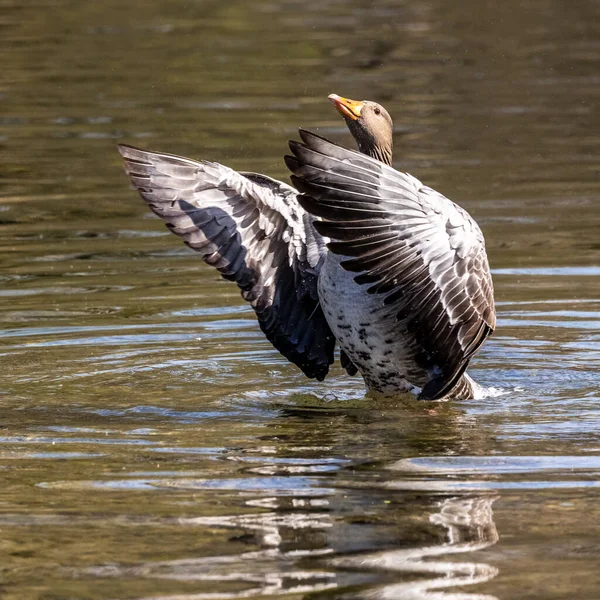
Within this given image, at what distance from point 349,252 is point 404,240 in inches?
11.5

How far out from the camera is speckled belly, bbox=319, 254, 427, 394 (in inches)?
321

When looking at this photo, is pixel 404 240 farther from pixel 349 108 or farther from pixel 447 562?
pixel 447 562

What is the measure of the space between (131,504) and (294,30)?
20.9 m

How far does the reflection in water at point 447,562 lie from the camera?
5262mm

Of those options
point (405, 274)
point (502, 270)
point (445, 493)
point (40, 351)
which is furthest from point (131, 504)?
point (502, 270)

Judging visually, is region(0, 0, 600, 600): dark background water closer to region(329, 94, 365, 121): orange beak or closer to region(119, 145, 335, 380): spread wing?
region(119, 145, 335, 380): spread wing

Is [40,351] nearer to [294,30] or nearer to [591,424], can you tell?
[591,424]

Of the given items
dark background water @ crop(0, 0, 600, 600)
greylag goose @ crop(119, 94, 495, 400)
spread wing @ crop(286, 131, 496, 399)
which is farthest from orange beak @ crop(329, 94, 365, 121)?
dark background water @ crop(0, 0, 600, 600)

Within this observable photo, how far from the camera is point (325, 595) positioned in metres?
5.26

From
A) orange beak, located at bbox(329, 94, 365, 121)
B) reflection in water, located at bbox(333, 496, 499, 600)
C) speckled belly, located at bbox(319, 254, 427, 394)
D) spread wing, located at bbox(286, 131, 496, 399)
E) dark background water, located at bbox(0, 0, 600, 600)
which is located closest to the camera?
reflection in water, located at bbox(333, 496, 499, 600)

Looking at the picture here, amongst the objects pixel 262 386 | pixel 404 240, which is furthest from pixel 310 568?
pixel 262 386

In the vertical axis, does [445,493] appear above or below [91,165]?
above

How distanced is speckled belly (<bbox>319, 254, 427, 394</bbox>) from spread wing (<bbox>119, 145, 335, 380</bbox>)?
0.39 meters

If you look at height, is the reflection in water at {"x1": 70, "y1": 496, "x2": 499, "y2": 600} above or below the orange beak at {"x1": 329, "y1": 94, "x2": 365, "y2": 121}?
below
